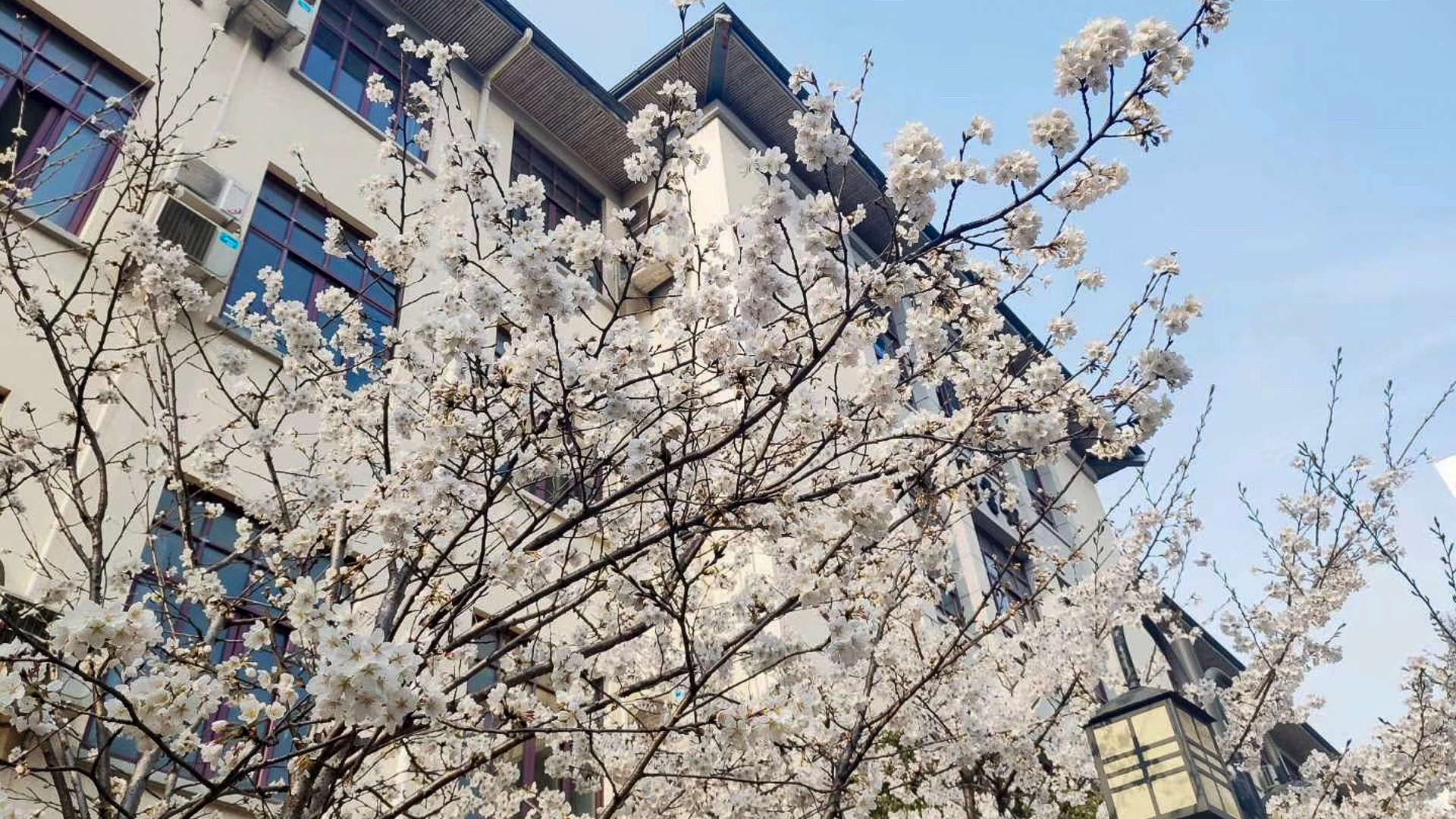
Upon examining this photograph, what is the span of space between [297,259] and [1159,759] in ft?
30.1

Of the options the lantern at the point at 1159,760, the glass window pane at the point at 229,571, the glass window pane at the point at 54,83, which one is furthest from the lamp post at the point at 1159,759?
the glass window pane at the point at 54,83

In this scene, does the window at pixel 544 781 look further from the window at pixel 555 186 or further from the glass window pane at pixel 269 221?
the window at pixel 555 186

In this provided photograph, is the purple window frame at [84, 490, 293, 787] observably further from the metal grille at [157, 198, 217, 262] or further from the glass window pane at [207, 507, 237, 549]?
the metal grille at [157, 198, 217, 262]

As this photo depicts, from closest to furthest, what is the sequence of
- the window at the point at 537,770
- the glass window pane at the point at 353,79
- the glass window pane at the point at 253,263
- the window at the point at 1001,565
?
1. the window at the point at 537,770
2. the glass window pane at the point at 253,263
3. the glass window pane at the point at 353,79
4. the window at the point at 1001,565

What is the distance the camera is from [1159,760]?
20.1 ft

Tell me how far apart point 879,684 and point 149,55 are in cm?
985

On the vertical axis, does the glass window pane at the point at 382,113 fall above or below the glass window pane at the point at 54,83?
above

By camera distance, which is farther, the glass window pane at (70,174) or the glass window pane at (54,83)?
the glass window pane at (54,83)

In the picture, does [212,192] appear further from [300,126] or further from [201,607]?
[201,607]

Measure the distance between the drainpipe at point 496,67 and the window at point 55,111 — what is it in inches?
207

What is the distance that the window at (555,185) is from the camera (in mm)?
14438

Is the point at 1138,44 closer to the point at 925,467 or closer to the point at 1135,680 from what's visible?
the point at 925,467

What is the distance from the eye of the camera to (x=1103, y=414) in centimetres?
550

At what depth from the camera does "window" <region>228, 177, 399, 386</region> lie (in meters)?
9.87
